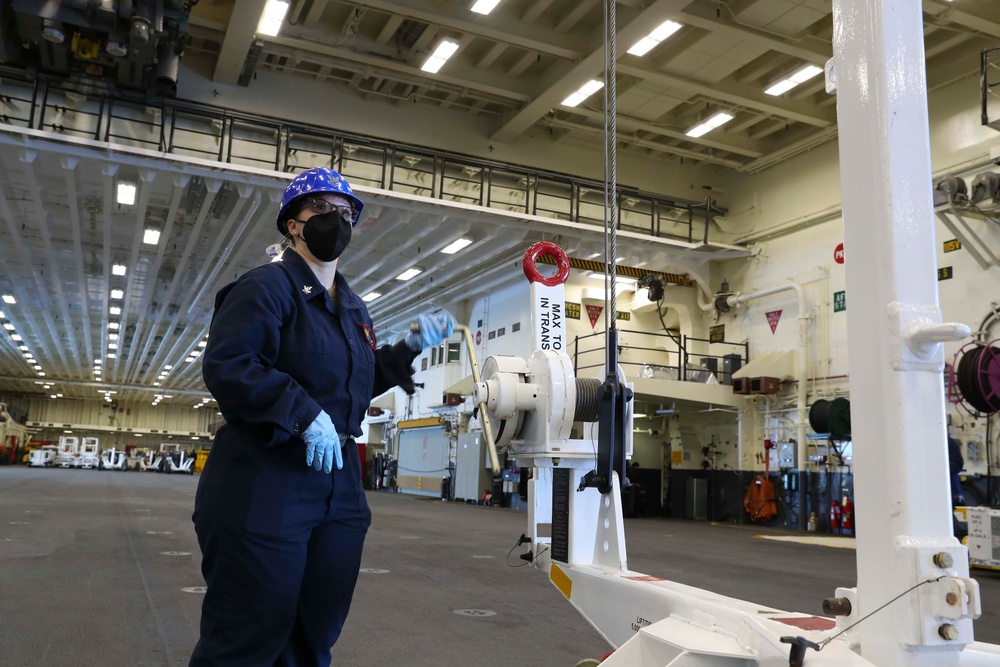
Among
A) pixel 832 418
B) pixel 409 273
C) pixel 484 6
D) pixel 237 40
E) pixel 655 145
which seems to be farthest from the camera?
pixel 409 273

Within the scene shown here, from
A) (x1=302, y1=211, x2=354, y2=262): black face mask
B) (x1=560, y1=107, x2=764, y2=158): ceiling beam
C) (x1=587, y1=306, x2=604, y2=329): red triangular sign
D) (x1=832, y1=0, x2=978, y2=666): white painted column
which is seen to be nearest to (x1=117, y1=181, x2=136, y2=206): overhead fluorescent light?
(x1=560, y1=107, x2=764, y2=158): ceiling beam

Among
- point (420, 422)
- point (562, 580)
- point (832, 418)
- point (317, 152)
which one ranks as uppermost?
point (317, 152)

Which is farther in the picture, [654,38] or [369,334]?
[654,38]

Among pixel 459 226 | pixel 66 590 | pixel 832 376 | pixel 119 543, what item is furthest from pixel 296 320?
pixel 832 376

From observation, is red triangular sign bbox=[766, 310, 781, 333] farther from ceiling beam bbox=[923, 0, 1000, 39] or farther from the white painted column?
the white painted column

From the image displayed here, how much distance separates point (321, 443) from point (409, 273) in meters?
18.3

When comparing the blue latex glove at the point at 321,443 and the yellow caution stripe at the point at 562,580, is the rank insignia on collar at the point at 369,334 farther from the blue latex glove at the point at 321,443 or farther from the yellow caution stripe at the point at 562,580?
the yellow caution stripe at the point at 562,580

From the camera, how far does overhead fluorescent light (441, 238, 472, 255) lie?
16.9m

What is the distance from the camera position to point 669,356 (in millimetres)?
19203

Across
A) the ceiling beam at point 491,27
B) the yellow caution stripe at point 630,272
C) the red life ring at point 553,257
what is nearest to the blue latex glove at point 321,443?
the red life ring at point 553,257

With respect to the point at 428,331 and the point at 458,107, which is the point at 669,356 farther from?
the point at 428,331

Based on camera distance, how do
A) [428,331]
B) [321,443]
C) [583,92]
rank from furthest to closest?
[583,92] → [428,331] → [321,443]

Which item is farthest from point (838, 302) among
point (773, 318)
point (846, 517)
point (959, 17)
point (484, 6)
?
point (484, 6)

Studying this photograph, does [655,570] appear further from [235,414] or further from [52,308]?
[52,308]
